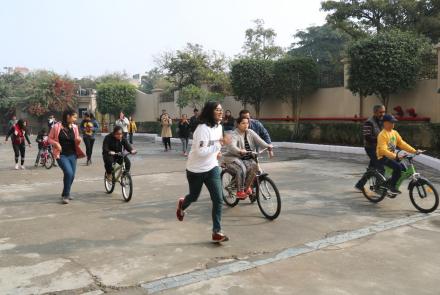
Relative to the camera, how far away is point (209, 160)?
5605 mm

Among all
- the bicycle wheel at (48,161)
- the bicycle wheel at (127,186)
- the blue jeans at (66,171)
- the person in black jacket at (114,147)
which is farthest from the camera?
the bicycle wheel at (48,161)

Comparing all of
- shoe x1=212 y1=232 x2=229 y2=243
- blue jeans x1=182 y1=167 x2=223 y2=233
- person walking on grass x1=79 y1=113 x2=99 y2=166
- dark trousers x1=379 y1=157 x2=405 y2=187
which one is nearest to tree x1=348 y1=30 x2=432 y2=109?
dark trousers x1=379 y1=157 x2=405 y2=187

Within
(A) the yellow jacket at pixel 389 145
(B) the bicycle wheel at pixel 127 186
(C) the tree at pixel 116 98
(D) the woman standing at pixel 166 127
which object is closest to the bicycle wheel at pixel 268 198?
(A) the yellow jacket at pixel 389 145

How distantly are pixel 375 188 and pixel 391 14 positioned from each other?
21367mm

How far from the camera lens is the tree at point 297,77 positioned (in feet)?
65.9

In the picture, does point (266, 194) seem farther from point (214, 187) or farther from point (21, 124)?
point (21, 124)

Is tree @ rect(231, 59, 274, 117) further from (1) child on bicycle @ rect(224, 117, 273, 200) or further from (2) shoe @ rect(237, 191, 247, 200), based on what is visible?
(2) shoe @ rect(237, 191, 247, 200)

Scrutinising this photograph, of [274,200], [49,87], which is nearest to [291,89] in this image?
[274,200]

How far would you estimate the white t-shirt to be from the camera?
5.54 m

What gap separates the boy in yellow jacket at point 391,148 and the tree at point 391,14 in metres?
19.2

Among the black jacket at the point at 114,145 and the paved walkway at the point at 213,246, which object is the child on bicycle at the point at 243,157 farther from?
the black jacket at the point at 114,145

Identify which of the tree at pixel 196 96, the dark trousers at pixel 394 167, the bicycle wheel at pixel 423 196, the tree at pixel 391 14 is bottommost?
the bicycle wheel at pixel 423 196

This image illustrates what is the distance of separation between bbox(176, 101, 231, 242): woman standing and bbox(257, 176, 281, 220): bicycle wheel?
1263 millimetres

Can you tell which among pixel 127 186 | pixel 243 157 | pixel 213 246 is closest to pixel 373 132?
pixel 243 157
